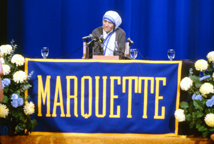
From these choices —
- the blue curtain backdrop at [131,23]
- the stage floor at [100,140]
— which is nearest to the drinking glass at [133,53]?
the stage floor at [100,140]

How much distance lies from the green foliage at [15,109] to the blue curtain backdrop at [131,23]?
150cm

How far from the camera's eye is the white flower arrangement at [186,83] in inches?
70.3

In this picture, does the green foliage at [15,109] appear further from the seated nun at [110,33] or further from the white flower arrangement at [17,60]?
the seated nun at [110,33]

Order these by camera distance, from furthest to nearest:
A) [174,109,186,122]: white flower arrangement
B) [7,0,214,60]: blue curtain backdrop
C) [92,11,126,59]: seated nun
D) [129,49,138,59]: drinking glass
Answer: [7,0,214,60]: blue curtain backdrop < [92,11,126,59]: seated nun < [129,49,138,59]: drinking glass < [174,109,186,122]: white flower arrangement

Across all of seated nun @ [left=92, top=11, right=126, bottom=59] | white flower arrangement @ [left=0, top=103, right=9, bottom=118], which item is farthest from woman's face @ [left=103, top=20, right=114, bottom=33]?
white flower arrangement @ [left=0, top=103, right=9, bottom=118]

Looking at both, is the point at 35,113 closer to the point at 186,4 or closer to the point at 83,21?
the point at 83,21

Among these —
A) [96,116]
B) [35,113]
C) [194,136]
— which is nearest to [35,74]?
[35,113]

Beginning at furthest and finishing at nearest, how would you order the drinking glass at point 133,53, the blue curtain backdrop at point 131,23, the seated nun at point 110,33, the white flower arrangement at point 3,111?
the blue curtain backdrop at point 131,23
the seated nun at point 110,33
the drinking glass at point 133,53
the white flower arrangement at point 3,111

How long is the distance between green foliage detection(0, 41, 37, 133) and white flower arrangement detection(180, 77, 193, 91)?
4.39ft

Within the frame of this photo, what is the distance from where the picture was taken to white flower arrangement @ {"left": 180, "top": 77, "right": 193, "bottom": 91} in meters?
1.79

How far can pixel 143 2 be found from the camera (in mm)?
3209

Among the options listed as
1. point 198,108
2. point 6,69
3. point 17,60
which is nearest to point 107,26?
point 17,60

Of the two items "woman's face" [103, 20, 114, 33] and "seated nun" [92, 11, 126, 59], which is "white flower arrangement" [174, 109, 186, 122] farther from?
"woman's face" [103, 20, 114, 33]

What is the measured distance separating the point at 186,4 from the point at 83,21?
1.60 meters
